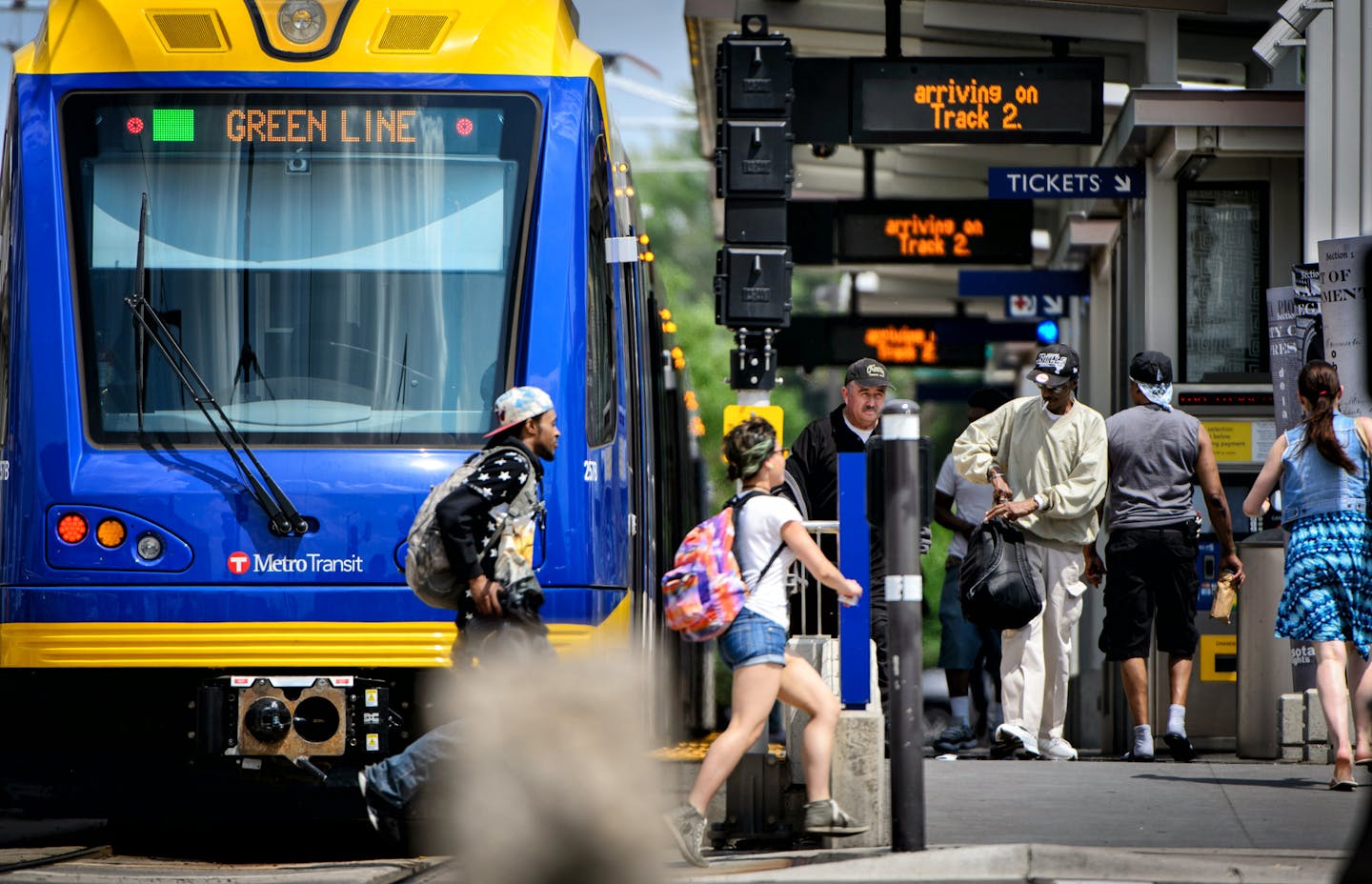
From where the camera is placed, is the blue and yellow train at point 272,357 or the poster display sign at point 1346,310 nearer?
the blue and yellow train at point 272,357

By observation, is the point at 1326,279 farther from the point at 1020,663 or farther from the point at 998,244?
the point at 998,244

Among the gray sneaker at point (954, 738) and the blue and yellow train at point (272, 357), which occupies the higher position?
the blue and yellow train at point (272, 357)

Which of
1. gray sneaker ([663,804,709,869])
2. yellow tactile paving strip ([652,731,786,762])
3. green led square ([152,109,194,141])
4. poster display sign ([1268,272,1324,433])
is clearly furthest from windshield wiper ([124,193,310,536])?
poster display sign ([1268,272,1324,433])

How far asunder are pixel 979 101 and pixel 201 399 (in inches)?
259

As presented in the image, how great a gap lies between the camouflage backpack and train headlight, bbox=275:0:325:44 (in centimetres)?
220

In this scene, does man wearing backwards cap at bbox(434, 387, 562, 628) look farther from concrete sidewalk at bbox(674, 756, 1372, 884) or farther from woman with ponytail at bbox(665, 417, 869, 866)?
concrete sidewalk at bbox(674, 756, 1372, 884)

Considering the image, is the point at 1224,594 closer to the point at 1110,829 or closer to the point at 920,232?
the point at 1110,829

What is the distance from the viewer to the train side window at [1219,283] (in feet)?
45.6

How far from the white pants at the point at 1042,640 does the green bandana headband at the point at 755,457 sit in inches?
117

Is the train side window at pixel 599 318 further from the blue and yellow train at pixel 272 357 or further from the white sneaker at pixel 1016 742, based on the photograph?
the white sneaker at pixel 1016 742

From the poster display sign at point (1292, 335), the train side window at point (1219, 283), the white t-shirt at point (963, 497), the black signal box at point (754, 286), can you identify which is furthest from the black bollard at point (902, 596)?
the train side window at point (1219, 283)

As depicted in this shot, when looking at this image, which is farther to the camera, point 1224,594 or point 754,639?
point 1224,594

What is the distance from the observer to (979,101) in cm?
1369

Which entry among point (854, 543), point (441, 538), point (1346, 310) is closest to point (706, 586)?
point (854, 543)
